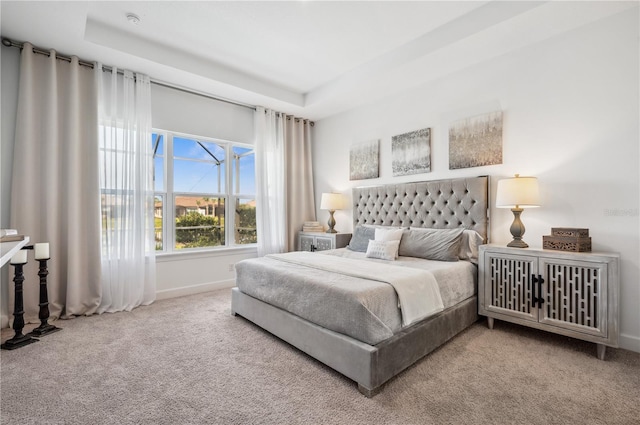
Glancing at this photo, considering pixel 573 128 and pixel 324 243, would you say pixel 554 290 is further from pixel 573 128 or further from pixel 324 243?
pixel 324 243

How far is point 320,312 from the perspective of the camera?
2090 millimetres

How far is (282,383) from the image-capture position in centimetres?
192

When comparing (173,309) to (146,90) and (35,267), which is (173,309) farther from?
(146,90)

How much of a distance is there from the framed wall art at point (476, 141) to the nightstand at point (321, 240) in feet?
5.76

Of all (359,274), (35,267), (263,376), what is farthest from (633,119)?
(35,267)

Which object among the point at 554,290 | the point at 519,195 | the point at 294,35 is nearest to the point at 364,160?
the point at 294,35

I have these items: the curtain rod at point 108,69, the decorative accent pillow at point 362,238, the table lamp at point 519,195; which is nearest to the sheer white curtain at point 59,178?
the curtain rod at point 108,69

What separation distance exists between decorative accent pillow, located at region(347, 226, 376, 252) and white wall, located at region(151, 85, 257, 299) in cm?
169

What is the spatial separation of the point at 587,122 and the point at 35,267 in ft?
17.5

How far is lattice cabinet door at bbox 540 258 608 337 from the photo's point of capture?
2.21 metres

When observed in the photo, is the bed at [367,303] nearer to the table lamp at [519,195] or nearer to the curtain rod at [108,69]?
the table lamp at [519,195]

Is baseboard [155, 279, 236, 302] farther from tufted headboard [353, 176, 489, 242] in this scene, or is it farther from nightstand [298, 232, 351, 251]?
tufted headboard [353, 176, 489, 242]

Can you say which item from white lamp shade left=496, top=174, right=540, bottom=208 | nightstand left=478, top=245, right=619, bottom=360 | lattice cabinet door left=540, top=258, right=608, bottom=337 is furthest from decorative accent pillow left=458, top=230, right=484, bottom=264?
lattice cabinet door left=540, top=258, right=608, bottom=337

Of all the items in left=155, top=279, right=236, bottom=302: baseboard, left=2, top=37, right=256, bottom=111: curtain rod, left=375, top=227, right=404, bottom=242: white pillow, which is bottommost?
left=155, top=279, right=236, bottom=302: baseboard
